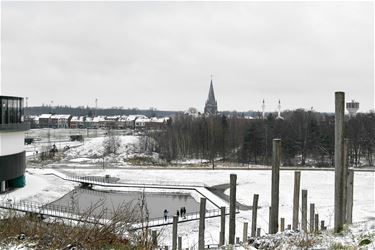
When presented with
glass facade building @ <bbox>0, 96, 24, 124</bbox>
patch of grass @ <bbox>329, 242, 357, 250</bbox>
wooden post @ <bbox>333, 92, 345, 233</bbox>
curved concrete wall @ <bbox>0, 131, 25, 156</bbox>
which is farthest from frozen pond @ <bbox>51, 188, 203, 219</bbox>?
patch of grass @ <bbox>329, 242, 357, 250</bbox>

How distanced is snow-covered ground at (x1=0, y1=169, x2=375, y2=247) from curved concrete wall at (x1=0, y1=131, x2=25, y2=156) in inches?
149

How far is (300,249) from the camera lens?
6801 millimetres

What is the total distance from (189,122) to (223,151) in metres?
19.6

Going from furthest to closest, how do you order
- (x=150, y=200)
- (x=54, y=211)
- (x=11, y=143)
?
(x=11, y=143) → (x=150, y=200) → (x=54, y=211)

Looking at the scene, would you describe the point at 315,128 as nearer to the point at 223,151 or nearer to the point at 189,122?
the point at 223,151

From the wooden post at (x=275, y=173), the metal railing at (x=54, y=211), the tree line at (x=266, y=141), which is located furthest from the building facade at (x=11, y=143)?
the tree line at (x=266, y=141)

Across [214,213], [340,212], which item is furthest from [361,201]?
[340,212]

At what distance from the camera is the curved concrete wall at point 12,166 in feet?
119

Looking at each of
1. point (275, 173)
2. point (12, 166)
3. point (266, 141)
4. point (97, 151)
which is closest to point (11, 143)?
point (12, 166)

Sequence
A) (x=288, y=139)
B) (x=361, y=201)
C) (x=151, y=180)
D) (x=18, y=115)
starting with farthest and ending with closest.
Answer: (x=288, y=139)
(x=151, y=180)
(x=18, y=115)
(x=361, y=201)

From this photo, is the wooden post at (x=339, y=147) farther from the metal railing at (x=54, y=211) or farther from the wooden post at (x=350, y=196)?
the wooden post at (x=350, y=196)

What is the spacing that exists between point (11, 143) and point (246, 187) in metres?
23.7

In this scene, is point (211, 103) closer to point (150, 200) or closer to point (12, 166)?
point (150, 200)

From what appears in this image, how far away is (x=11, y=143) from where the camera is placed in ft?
124
